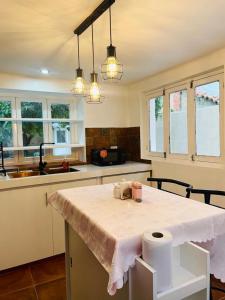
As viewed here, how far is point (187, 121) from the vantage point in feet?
9.10

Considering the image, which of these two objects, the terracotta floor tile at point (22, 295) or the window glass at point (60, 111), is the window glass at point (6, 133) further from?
the terracotta floor tile at point (22, 295)

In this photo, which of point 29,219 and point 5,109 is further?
point 5,109

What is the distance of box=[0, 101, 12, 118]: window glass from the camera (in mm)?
3070

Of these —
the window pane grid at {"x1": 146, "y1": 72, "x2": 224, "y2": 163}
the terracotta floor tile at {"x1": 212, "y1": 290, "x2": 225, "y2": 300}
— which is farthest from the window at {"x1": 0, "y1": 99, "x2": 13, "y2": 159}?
the terracotta floor tile at {"x1": 212, "y1": 290, "x2": 225, "y2": 300}

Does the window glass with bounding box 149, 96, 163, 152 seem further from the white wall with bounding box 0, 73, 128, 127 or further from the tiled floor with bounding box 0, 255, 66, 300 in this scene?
the tiled floor with bounding box 0, 255, 66, 300

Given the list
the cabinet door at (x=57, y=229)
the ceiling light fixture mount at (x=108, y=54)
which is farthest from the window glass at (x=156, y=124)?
the ceiling light fixture mount at (x=108, y=54)

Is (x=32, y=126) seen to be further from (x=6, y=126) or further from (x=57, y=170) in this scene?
(x=57, y=170)

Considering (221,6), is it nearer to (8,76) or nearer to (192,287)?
(192,287)

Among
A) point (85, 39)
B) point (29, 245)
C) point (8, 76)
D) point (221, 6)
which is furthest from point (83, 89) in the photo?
point (29, 245)

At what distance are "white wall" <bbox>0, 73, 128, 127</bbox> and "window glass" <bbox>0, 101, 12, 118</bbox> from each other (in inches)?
12.1

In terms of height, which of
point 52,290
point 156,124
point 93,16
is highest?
point 93,16

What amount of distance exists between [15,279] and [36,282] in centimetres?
23

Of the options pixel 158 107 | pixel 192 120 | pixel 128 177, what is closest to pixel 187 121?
pixel 192 120

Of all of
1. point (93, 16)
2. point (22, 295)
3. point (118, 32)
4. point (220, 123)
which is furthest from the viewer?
point (220, 123)
